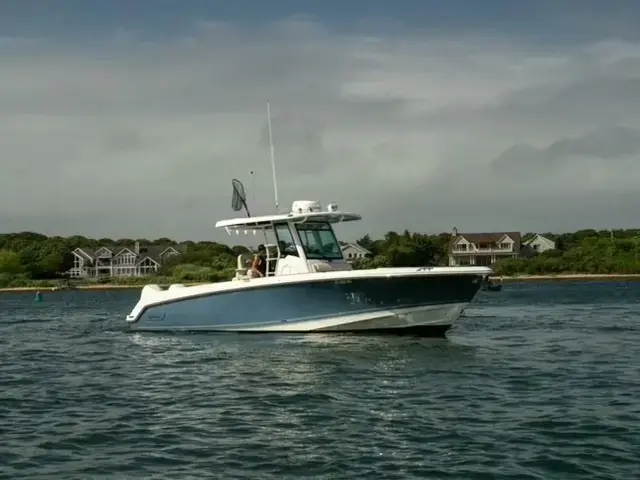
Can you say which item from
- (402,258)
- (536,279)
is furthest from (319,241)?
(536,279)

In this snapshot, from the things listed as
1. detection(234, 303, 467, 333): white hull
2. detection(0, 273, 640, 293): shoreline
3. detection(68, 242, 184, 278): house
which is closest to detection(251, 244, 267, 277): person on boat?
detection(234, 303, 467, 333): white hull

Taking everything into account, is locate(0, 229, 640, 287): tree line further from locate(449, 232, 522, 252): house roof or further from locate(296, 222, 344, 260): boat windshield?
locate(296, 222, 344, 260): boat windshield

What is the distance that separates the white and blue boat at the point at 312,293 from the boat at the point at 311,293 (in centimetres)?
2

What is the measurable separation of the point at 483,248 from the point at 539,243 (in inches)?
590

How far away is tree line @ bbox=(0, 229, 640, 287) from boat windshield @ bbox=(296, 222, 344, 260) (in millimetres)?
57383

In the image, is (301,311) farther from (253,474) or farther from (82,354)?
(253,474)

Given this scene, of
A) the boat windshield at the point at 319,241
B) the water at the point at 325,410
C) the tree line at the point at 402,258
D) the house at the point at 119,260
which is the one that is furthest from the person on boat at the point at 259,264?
the house at the point at 119,260

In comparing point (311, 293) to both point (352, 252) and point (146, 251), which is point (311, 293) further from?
point (146, 251)

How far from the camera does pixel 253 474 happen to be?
984cm

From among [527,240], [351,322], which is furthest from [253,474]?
[527,240]

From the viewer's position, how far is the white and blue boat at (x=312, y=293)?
22297mm

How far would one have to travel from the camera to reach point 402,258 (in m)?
89.1

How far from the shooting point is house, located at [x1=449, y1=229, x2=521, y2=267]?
140m

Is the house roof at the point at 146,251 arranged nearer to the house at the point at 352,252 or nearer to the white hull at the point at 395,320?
the house at the point at 352,252
